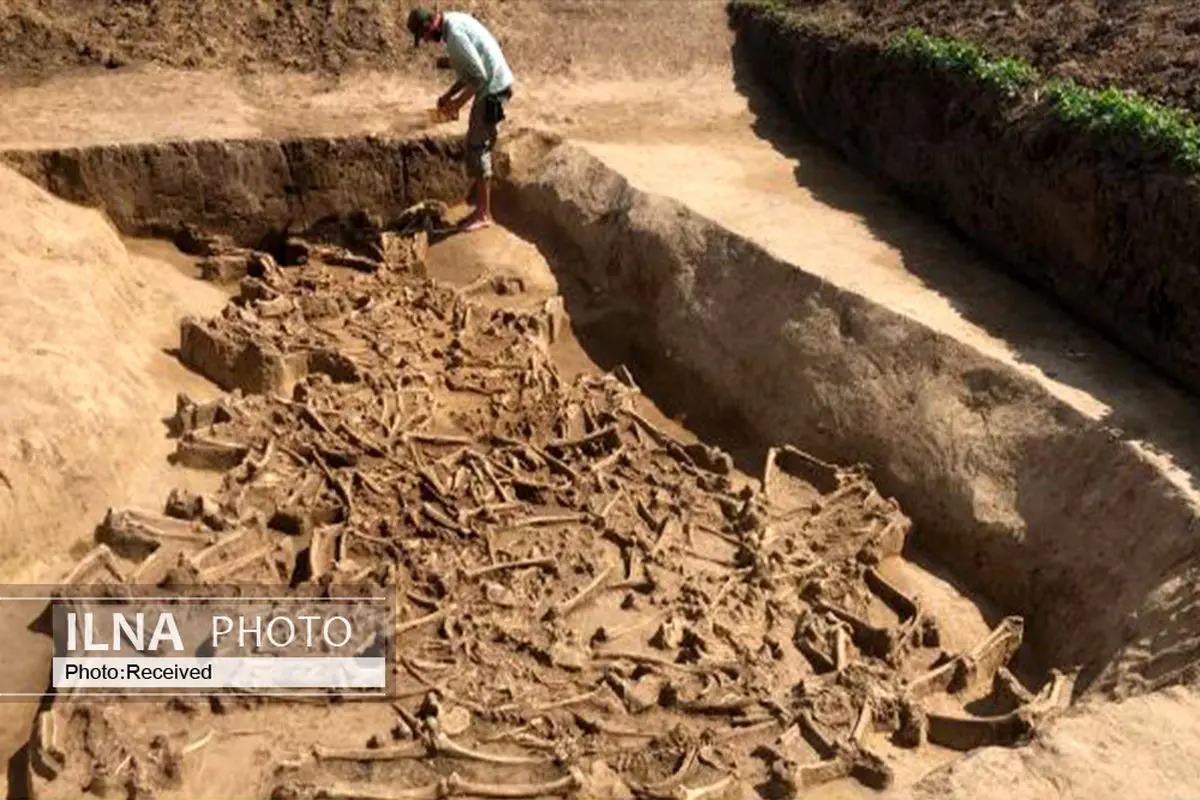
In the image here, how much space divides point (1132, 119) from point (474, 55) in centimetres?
573

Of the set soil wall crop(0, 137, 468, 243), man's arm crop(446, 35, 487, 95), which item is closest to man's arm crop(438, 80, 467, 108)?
man's arm crop(446, 35, 487, 95)

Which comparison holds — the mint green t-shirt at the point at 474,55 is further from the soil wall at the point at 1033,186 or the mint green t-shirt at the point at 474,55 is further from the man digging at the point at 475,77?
the soil wall at the point at 1033,186

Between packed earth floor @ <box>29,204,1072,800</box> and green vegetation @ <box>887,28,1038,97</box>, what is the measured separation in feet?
12.6

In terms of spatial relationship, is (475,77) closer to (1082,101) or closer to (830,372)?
(830,372)

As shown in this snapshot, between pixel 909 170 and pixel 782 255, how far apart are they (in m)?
1.91

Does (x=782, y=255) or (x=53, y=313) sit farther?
(x=782, y=255)

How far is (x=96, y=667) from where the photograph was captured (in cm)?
700

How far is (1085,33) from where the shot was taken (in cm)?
1146

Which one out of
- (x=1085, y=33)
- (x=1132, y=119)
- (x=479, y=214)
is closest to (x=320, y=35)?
(x=479, y=214)

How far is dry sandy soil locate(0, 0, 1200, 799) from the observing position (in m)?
7.71

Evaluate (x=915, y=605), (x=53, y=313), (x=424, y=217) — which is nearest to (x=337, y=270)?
(x=424, y=217)

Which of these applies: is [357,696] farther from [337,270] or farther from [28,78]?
[28,78]

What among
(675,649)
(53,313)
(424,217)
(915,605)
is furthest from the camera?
(424,217)

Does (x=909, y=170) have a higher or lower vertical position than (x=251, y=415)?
higher
